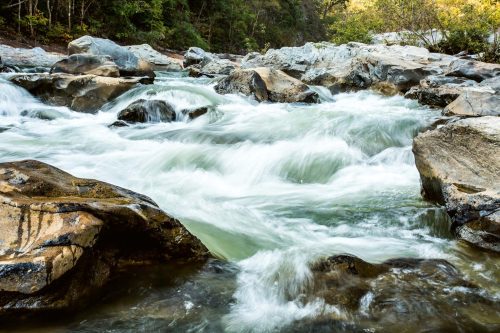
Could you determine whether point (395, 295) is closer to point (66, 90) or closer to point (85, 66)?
point (66, 90)

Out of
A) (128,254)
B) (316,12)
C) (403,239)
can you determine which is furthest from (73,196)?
(316,12)

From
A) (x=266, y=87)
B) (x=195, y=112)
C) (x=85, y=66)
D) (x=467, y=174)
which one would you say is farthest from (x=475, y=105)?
(x=85, y=66)

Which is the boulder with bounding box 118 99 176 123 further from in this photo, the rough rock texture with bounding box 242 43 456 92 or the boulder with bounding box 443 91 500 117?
the rough rock texture with bounding box 242 43 456 92

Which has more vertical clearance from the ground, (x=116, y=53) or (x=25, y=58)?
(x=116, y=53)

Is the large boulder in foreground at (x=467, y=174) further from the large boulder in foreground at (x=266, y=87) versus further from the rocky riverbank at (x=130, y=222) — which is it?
the large boulder in foreground at (x=266, y=87)

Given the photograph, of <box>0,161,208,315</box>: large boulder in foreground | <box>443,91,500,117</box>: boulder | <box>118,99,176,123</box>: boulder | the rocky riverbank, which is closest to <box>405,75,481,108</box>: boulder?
<box>443,91,500,117</box>: boulder

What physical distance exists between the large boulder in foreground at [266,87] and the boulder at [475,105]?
12.4 ft

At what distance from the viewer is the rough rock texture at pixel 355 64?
1286cm

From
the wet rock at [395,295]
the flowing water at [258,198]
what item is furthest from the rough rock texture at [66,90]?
the wet rock at [395,295]

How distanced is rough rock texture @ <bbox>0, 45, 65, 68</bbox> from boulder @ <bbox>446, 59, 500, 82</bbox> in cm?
1222

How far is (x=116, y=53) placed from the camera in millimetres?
13461

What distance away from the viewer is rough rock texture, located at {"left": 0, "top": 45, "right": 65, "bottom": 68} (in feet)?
42.6

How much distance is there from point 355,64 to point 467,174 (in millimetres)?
10154

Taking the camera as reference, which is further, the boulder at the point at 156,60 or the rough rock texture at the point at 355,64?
the boulder at the point at 156,60
